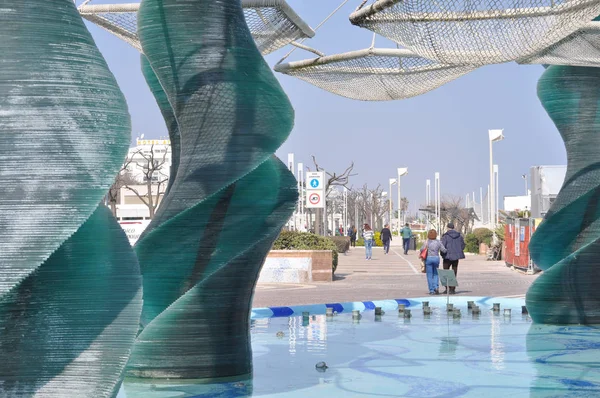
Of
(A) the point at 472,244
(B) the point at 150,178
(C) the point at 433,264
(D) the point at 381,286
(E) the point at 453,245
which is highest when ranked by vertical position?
(B) the point at 150,178

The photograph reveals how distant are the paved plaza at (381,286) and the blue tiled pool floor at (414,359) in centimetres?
362

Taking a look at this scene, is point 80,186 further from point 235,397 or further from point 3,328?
point 235,397

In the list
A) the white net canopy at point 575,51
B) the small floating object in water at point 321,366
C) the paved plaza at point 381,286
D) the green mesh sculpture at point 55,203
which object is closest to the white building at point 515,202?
the paved plaza at point 381,286

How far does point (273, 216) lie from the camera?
9539 millimetres

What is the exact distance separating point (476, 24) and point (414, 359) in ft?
11.5

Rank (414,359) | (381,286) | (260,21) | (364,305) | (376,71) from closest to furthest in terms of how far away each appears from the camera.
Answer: (414,359)
(260,21)
(376,71)
(364,305)
(381,286)

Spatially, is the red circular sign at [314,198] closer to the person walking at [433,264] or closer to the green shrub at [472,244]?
the person walking at [433,264]

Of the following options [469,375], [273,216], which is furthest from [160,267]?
[469,375]

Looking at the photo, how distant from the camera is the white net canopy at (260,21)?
12516mm

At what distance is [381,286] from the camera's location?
23531mm

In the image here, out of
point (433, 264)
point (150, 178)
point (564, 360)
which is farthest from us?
point (150, 178)

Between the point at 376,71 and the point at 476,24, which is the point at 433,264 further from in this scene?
the point at 476,24

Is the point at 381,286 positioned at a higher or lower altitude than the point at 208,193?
lower

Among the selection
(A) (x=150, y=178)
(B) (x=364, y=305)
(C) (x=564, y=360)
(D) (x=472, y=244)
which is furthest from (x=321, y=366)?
(A) (x=150, y=178)
